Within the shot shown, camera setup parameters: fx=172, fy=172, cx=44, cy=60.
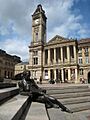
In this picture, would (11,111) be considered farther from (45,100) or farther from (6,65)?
(6,65)

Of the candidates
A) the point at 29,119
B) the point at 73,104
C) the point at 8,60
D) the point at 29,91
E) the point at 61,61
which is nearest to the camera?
the point at 29,119

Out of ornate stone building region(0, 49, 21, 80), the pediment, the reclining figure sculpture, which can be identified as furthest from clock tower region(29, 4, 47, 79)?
the reclining figure sculpture

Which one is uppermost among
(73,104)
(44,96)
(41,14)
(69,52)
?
(41,14)

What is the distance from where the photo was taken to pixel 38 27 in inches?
2653

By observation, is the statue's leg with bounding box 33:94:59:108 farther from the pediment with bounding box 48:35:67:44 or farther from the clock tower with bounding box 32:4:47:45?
the clock tower with bounding box 32:4:47:45

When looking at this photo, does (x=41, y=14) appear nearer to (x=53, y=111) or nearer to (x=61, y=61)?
(x=61, y=61)

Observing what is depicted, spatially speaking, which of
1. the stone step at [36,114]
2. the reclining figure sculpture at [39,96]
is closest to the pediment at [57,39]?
the reclining figure sculpture at [39,96]

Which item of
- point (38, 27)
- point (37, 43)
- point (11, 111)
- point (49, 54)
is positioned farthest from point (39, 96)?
point (38, 27)

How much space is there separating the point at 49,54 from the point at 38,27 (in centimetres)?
1161

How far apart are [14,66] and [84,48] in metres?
41.8

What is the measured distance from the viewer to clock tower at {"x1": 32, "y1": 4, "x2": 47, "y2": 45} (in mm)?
66375

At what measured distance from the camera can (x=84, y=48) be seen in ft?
229

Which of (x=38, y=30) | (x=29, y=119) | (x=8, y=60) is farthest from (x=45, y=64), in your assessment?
(x=29, y=119)

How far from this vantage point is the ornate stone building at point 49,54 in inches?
2389
